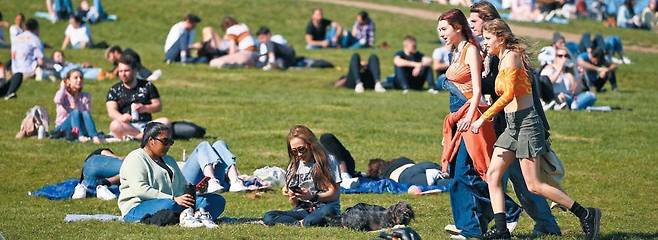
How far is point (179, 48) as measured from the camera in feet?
96.4

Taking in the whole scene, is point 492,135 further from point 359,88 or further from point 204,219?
point 359,88

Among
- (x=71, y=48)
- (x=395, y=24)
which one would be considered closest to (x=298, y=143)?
(x=71, y=48)

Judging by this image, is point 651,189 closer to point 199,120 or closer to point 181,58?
point 199,120

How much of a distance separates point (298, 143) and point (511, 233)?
6.79ft

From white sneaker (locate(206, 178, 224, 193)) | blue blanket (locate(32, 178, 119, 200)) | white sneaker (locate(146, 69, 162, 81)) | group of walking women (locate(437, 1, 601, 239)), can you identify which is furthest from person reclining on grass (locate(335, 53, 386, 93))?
group of walking women (locate(437, 1, 601, 239))

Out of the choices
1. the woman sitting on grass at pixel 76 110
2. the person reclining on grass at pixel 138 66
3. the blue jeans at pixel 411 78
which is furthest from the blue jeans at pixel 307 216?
the blue jeans at pixel 411 78

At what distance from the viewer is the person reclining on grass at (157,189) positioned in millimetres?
11852

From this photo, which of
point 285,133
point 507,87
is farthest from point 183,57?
point 507,87

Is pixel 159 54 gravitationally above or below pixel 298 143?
below

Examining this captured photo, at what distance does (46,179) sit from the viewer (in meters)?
16.6

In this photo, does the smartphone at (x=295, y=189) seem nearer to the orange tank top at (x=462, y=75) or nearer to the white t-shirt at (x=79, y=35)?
the orange tank top at (x=462, y=75)

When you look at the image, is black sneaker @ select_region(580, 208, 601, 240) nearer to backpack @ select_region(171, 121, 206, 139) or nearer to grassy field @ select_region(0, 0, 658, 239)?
grassy field @ select_region(0, 0, 658, 239)

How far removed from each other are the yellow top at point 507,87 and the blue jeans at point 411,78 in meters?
15.8

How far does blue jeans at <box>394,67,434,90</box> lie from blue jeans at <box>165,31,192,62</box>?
5139 millimetres
